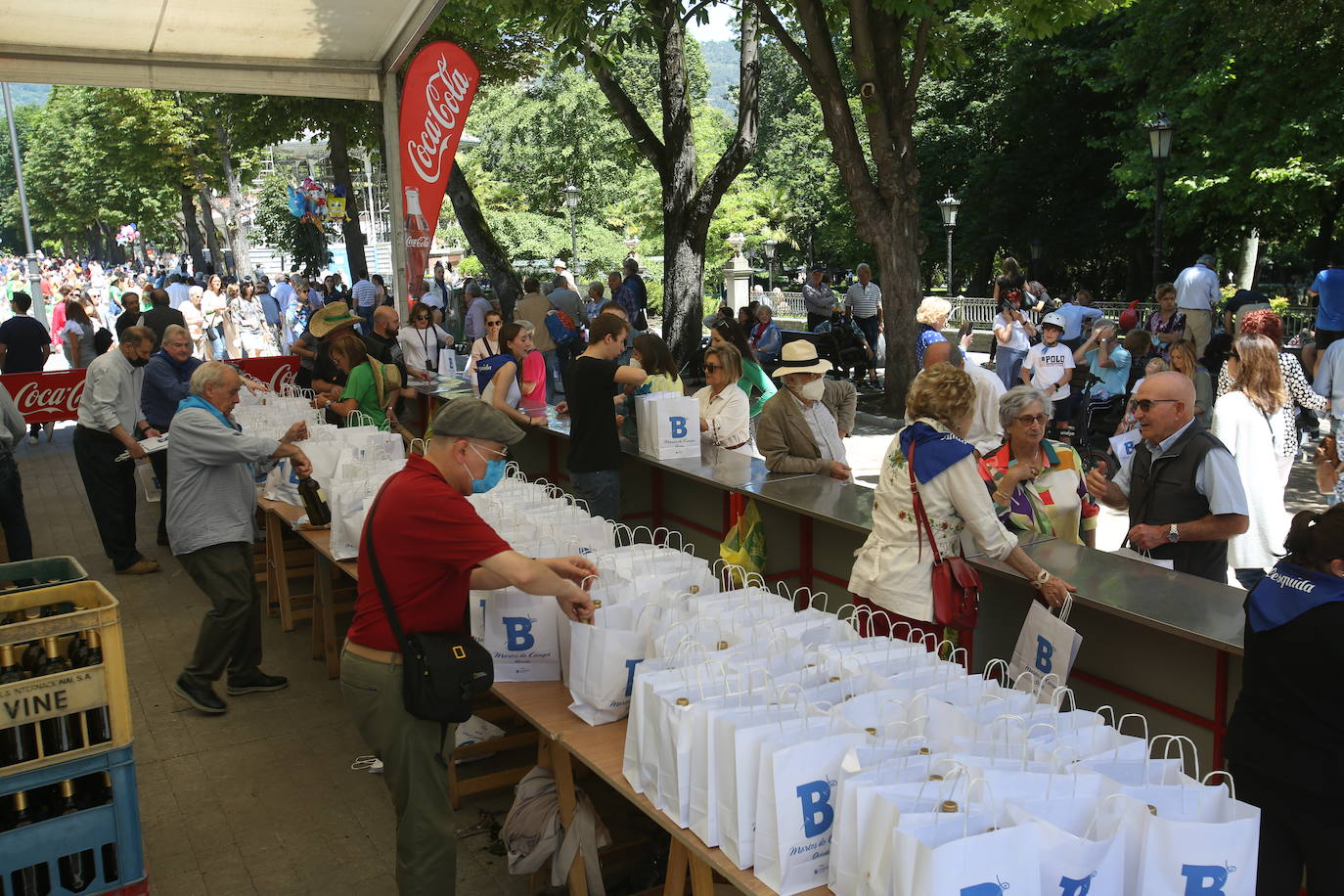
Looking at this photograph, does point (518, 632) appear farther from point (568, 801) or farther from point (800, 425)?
point (800, 425)

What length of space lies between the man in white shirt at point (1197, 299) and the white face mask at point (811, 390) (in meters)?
10.5

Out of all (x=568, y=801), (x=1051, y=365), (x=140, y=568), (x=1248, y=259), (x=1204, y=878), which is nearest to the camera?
(x=1204, y=878)

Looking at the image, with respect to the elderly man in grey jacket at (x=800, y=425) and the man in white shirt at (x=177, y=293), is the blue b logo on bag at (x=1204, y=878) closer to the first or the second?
the elderly man in grey jacket at (x=800, y=425)

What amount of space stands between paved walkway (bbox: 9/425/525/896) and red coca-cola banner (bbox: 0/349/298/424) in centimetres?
600

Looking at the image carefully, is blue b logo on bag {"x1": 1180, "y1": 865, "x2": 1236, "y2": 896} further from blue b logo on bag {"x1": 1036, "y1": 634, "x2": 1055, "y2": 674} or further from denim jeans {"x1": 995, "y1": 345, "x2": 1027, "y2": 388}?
denim jeans {"x1": 995, "y1": 345, "x2": 1027, "y2": 388}

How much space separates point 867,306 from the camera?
19422 mm

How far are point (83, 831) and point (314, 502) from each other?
298 cm

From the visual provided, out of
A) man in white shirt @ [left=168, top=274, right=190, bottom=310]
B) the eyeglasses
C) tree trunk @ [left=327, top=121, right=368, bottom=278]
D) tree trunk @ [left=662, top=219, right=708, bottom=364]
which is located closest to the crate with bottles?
the eyeglasses

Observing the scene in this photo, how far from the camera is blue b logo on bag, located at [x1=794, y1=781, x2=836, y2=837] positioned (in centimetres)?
288

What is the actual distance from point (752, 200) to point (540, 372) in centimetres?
3840

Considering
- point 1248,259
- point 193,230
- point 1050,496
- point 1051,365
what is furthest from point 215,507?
point 193,230

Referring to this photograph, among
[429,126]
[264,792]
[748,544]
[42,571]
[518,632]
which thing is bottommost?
[264,792]

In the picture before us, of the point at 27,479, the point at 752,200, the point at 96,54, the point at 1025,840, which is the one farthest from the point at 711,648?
the point at 752,200

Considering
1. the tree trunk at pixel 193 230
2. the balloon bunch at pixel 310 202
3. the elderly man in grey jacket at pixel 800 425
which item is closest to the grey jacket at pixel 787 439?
the elderly man in grey jacket at pixel 800 425
